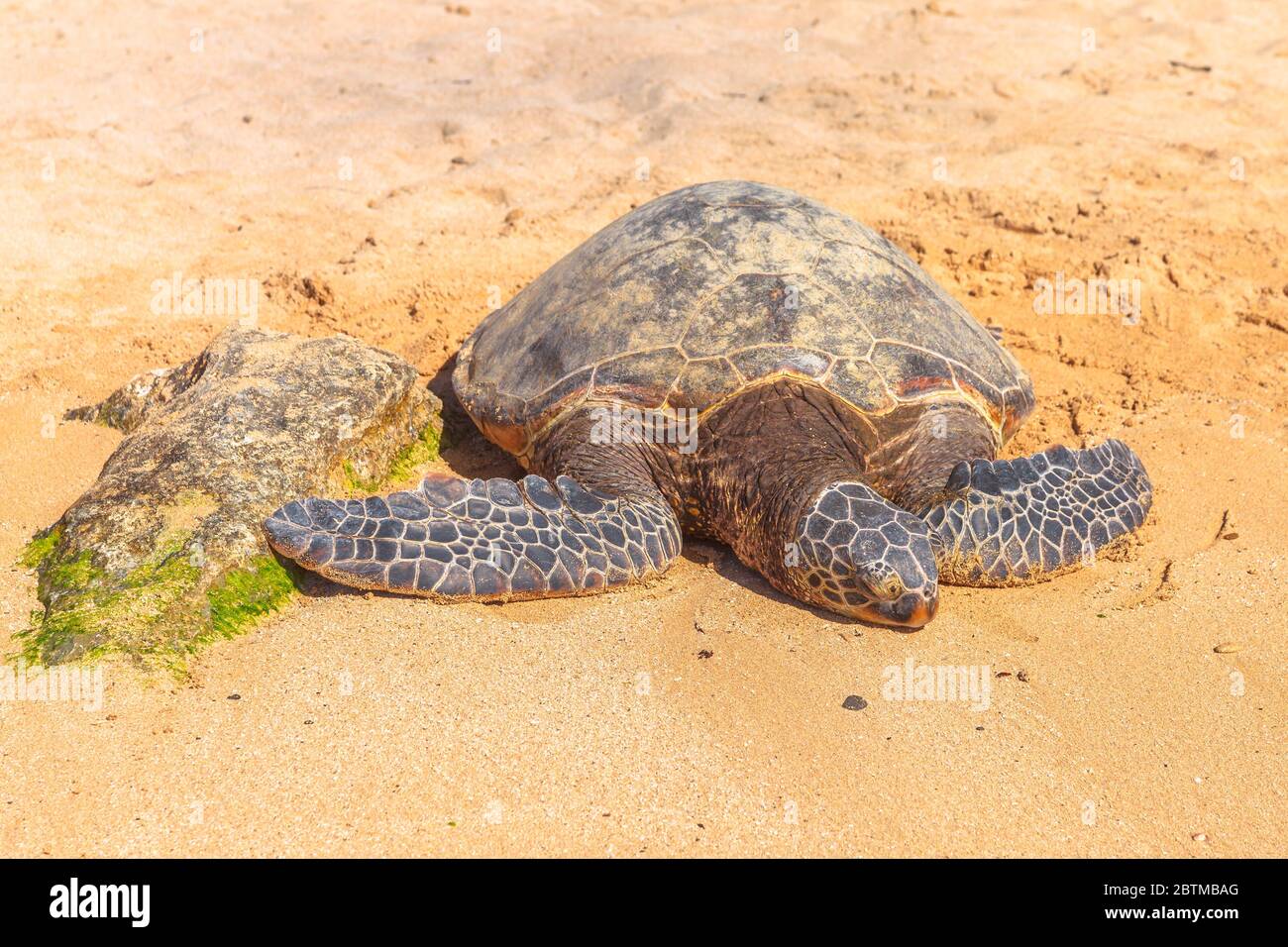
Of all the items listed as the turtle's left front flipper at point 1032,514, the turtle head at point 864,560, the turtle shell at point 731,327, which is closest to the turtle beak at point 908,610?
the turtle head at point 864,560

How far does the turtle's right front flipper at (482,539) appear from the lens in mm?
3504

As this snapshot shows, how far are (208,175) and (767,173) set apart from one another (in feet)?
14.7

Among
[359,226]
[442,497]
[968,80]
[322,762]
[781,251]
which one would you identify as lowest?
[322,762]

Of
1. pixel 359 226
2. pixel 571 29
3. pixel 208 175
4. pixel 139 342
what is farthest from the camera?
pixel 571 29

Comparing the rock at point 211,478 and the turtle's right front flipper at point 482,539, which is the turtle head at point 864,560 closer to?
the turtle's right front flipper at point 482,539

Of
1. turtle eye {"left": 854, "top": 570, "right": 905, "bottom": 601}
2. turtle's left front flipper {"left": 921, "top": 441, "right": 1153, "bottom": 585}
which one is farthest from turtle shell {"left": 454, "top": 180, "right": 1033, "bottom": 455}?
turtle eye {"left": 854, "top": 570, "right": 905, "bottom": 601}

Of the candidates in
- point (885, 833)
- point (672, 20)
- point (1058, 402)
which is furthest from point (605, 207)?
point (885, 833)

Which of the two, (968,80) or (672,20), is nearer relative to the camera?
(968,80)

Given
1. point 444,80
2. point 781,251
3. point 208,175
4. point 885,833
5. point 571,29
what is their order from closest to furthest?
point 885,833, point 781,251, point 208,175, point 444,80, point 571,29

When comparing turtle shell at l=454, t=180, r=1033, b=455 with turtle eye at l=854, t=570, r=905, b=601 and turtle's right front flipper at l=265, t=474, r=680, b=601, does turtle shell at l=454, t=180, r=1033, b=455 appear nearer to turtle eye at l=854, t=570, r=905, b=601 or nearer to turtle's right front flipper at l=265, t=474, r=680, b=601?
turtle's right front flipper at l=265, t=474, r=680, b=601

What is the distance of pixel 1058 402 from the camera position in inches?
213

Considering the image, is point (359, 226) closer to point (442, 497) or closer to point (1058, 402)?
point (442, 497)

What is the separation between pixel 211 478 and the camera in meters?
3.71

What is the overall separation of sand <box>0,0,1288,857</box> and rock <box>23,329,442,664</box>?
0.62 ft
